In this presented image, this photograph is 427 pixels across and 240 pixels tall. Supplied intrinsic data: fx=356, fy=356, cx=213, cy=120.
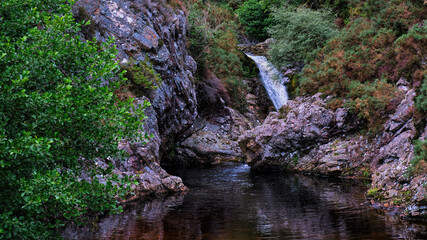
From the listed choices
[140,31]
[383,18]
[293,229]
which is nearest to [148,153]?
[140,31]

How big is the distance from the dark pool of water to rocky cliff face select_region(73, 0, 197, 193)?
2.05m

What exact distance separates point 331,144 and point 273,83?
13.2 m

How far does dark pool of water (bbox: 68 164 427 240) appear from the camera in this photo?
32.6ft

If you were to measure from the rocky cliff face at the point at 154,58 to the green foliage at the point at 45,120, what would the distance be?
8.05 m

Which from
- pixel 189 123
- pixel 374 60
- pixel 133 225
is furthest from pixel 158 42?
pixel 374 60

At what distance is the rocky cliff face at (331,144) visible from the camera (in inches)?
595

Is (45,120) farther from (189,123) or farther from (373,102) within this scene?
(189,123)

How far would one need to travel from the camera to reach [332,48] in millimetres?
26641

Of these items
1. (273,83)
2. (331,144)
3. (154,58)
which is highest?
(154,58)

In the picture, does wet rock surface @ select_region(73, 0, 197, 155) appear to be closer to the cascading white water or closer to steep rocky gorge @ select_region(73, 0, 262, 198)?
steep rocky gorge @ select_region(73, 0, 262, 198)

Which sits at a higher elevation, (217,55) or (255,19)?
(255,19)

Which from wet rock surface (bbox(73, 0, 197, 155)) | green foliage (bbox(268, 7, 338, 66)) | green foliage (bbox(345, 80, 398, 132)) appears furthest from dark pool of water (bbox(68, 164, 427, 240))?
green foliage (bbox(268, 7, 338, 66))

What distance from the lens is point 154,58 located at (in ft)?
67.1

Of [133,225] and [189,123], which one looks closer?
[133,225]
